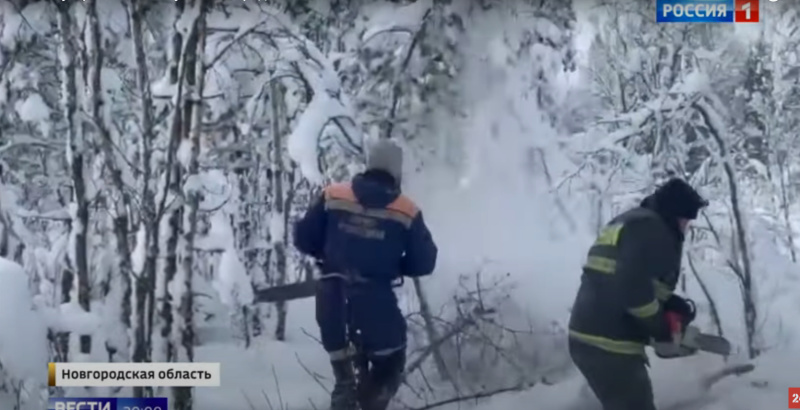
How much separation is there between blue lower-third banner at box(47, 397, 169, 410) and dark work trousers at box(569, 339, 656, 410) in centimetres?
149

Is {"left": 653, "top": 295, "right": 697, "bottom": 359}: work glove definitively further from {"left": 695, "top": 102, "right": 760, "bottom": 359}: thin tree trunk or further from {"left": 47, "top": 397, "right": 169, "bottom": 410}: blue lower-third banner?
{"left": 47, "top": 397, "right": 169, "bottom": 410}: blue lower-third banner

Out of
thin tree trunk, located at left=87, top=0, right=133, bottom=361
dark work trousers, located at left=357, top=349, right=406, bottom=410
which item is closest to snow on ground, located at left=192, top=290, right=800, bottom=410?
dark work trousers, located at left=357, top=349, right=406, bottom=410

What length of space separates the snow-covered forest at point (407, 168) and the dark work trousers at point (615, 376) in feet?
0.17

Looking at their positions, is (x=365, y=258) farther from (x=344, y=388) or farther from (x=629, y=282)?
(x=629, y=282)

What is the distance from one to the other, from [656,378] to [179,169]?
179 centimetres

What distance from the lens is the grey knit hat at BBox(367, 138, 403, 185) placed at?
3.52 meters

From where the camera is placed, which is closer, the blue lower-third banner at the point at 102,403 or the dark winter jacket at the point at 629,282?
the dark winter jacket at the point at 629,282

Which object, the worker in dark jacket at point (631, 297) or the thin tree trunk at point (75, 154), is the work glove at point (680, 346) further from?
the thin tree trunk at point (75, 154)

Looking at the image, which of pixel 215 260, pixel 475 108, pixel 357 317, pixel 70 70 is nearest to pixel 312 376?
pixel 357 317

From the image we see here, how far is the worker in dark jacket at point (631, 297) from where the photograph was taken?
3.44 meters

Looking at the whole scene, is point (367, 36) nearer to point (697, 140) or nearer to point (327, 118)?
point (327, 118)

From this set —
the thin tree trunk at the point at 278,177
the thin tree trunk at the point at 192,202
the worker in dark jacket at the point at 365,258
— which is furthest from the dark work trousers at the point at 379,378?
Answer: the thin tree trunk at the point at 192,202

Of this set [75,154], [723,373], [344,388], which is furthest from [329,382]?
[723,373]

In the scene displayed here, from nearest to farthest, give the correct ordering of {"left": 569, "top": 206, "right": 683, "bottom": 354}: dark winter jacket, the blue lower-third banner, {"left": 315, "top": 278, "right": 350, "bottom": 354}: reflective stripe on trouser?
{"left": 569, "top": 206, "right": 683, "bottom": 354}: dark winter jacket, {"left": 315, "top": 278, "right": 350, "bottom": 354}: reflective stripe on trouser, the blue lower-third banner
